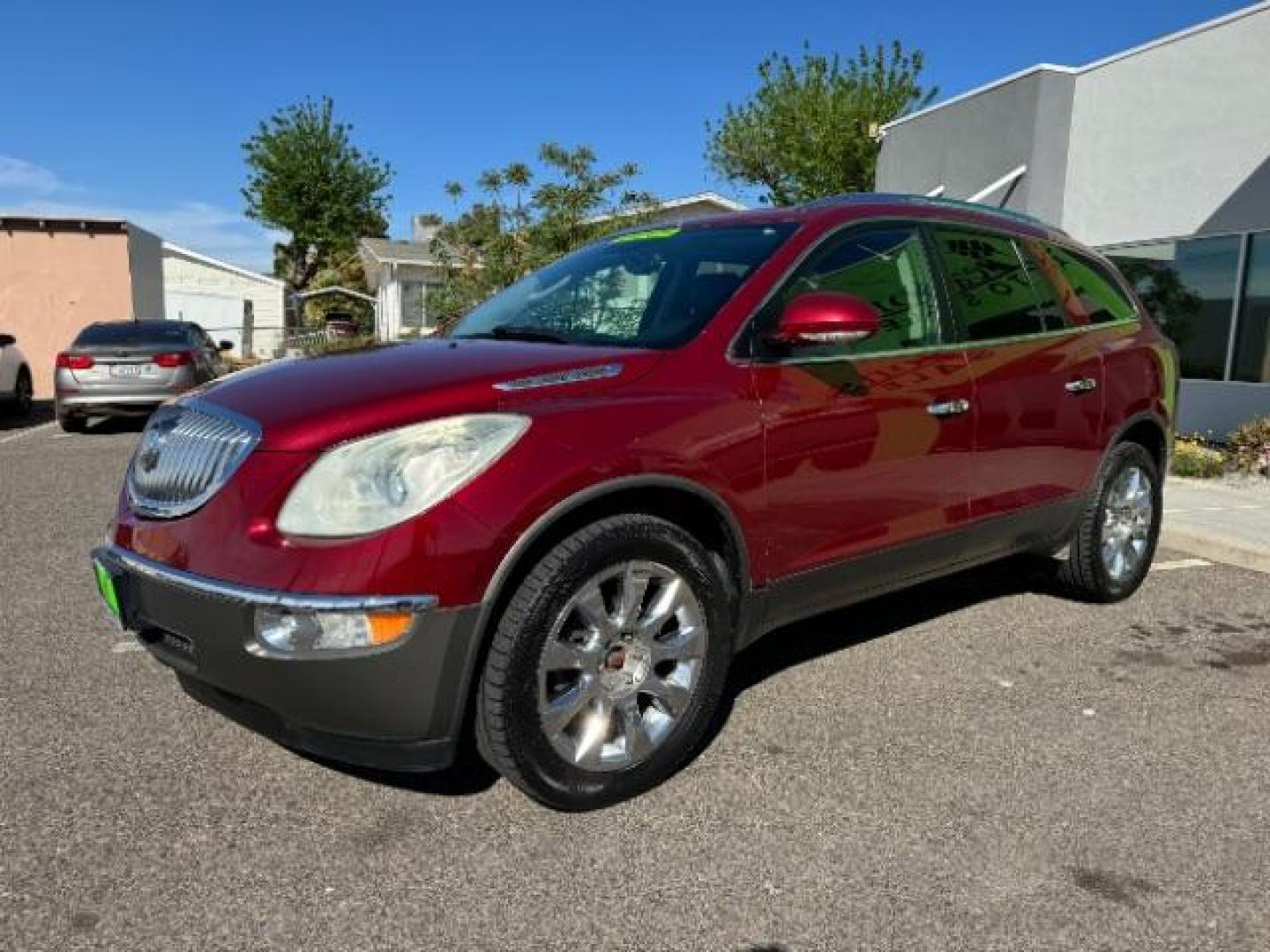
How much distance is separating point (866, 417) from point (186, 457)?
6.88 feet

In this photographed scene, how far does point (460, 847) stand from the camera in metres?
2.69

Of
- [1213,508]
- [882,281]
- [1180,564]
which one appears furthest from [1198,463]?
[882,281]

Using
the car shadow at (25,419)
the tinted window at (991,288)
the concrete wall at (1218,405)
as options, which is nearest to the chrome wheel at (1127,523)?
the tinted window at (991,288)

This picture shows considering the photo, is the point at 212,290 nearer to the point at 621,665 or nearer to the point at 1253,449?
the point at 1253,449

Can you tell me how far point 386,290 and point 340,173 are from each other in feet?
37.7

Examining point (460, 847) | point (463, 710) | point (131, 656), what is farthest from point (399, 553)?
point (131, 656)

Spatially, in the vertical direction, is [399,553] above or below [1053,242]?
below

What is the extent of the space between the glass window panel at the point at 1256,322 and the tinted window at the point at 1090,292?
6406 millimetres

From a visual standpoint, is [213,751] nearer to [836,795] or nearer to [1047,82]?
[836,795]

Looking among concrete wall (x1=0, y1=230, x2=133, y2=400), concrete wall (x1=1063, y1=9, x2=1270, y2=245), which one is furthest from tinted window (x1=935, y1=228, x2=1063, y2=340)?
concrete wall (x1=0, y1=230, x2=133, y2=400)

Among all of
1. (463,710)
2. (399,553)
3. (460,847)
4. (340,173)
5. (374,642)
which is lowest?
(460,847)

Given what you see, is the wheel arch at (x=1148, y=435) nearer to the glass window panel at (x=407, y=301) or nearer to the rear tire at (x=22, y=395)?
the rear tire at (x=22, y=395)

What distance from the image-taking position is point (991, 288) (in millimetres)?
4137

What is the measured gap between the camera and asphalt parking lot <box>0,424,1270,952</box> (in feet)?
7.80
